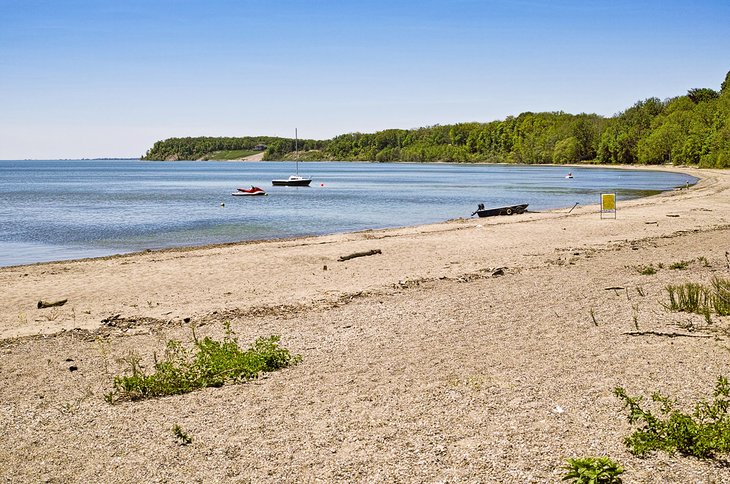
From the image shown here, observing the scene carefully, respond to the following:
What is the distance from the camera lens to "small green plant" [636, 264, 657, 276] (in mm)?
15422

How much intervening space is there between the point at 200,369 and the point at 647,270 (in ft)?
35.9

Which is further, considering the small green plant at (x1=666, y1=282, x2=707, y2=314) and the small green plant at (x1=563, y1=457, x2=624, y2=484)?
the small green plant at (x1=666, y1=282, x2=707, y2=314)

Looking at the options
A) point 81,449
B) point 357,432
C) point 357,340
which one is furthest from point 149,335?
point 357,432

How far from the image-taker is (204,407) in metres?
7.83

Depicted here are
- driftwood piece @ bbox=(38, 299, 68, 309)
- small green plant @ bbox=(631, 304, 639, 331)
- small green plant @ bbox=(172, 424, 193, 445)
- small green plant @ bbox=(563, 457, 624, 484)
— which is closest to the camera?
small green plant @ bbox=(563, 457, 624, 484)

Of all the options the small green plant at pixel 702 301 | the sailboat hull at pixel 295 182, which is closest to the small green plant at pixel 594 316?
the small green plant at pixel 702 301

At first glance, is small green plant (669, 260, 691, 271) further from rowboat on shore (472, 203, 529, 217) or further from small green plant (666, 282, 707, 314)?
rowboat on shore (472, 203, 529, 217)

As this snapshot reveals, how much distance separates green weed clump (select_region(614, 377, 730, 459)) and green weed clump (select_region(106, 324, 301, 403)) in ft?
15.3

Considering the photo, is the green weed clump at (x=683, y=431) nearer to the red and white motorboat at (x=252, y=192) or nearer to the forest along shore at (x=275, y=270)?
the forest along shore at (x=275, y=270)

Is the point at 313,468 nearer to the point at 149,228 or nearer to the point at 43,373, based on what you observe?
the point at 43,373

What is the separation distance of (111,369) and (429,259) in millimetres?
12608

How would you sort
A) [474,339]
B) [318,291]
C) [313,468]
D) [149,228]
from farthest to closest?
1. [149,228]
2. [318,291]
3. [474,339]
4. [313,468]

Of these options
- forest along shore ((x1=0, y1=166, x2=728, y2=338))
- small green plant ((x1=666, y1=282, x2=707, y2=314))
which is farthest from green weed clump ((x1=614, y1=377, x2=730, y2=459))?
forest along shore ((x1=0, y1=166, x2=728, y2=338))

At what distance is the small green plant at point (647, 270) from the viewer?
15.4 metres
